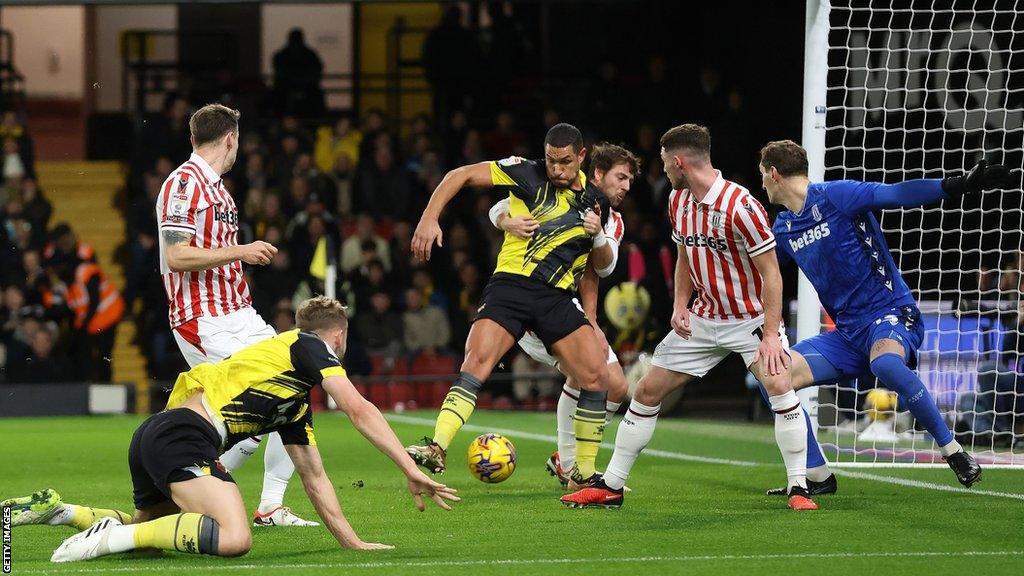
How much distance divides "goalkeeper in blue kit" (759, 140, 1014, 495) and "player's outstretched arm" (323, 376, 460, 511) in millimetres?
3064

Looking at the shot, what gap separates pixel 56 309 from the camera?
1766 centimetres

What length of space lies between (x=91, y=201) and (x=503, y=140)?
6425 mm

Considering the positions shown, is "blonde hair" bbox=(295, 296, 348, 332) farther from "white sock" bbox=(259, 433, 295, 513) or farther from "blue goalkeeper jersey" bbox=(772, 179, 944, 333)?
"blue goalkeeper jersey" bbox=(772, 179, 944, 333)

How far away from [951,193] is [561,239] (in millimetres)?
2129

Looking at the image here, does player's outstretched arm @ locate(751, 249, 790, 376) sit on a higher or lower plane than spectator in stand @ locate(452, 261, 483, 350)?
higher

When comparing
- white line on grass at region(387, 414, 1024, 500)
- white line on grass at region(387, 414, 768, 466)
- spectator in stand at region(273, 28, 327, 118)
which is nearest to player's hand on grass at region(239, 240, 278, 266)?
white line on grass at region(387, 414, 1024, 500)

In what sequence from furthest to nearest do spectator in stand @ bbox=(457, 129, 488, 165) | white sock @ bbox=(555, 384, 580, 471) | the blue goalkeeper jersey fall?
spectator in stand @ bbox=(457, 129, 488, 165) → white sock @ bbox=(555, 384, 580, 471) → the blue goalkeeper jersey

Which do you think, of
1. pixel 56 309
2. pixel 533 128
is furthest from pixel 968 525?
pixel 533 128

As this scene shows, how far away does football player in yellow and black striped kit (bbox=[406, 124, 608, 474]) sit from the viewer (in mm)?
8102

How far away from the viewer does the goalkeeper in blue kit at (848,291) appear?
7.96m

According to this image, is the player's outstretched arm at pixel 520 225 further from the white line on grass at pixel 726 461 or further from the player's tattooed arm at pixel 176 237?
the white line on grass at pixel 726 461

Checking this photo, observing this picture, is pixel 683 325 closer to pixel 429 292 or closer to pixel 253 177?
pixel 429 292

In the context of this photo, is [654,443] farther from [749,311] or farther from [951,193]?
[951,193]

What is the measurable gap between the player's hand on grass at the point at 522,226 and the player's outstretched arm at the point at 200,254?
1.65 m
